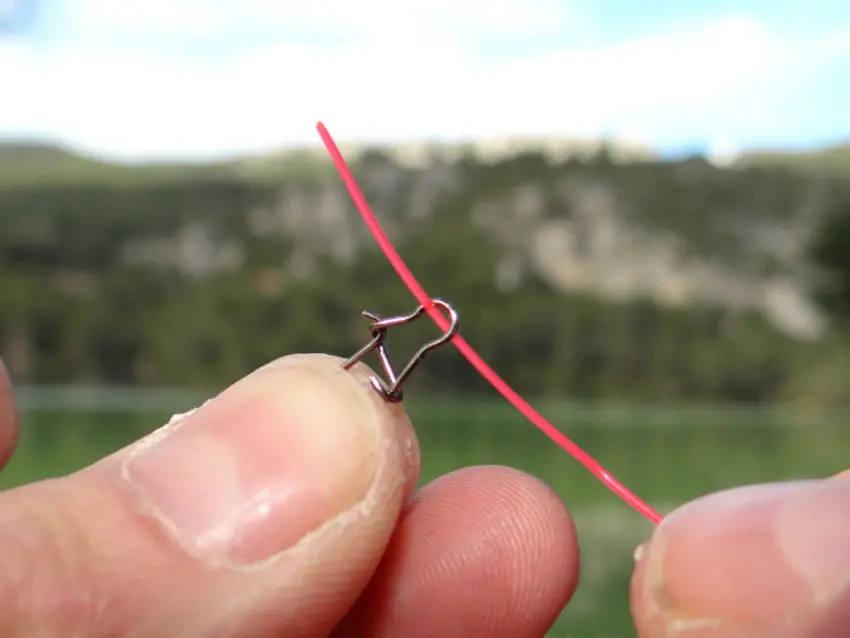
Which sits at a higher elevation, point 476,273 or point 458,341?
point 458,341

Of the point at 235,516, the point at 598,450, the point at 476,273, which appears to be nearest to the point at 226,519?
the point at 235,516

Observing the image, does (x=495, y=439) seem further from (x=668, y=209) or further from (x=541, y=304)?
(x=668, y=209)

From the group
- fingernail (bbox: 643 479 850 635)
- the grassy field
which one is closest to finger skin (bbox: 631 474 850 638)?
fingernail (bbox: 643 479 850 635)

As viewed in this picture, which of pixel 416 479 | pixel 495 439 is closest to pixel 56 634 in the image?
pixel 416 479

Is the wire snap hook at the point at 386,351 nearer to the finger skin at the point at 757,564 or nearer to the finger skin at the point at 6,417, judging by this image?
the finger skin at the point at 757,564

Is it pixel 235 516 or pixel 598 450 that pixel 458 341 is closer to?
pixel 235 516

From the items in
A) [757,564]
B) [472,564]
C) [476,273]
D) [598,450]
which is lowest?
[476,273]

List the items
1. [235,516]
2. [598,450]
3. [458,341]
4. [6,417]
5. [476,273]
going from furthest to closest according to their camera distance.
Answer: [476,273] → [598,450] → [458,341] → [6,417] → [235,516]
